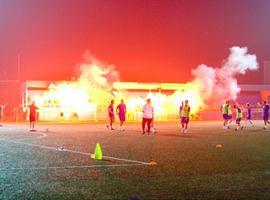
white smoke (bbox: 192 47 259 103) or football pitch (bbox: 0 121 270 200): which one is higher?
white smoke (bbox: 192 47 259 103)

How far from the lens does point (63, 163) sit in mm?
12336

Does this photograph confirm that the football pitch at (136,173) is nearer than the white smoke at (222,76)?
Yes

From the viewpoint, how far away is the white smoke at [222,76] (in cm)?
5600

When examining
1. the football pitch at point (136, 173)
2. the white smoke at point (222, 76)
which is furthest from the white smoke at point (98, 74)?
the football pitch at point (136, 173)

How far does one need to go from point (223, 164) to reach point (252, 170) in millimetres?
1194

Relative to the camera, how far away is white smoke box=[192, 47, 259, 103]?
56.0 meters

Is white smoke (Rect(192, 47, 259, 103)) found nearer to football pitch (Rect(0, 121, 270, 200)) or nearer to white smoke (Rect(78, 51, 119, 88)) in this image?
white smoke (Rect(78, 51, 119, 88))

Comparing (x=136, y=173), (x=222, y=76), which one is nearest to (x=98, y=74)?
(x=222, y=76)

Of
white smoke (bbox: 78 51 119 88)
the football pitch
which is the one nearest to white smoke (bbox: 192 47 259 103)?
white smoke (bbox: 78 51 119 88)

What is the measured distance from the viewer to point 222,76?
5728cm

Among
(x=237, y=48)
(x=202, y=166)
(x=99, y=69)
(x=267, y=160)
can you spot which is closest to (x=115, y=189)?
(x=202, y=166)

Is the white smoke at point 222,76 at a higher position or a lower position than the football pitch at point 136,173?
higher

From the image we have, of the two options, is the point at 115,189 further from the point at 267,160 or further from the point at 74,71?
the point at 74,71

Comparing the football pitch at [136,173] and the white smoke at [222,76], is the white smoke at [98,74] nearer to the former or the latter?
the white smoke at [222,76]
